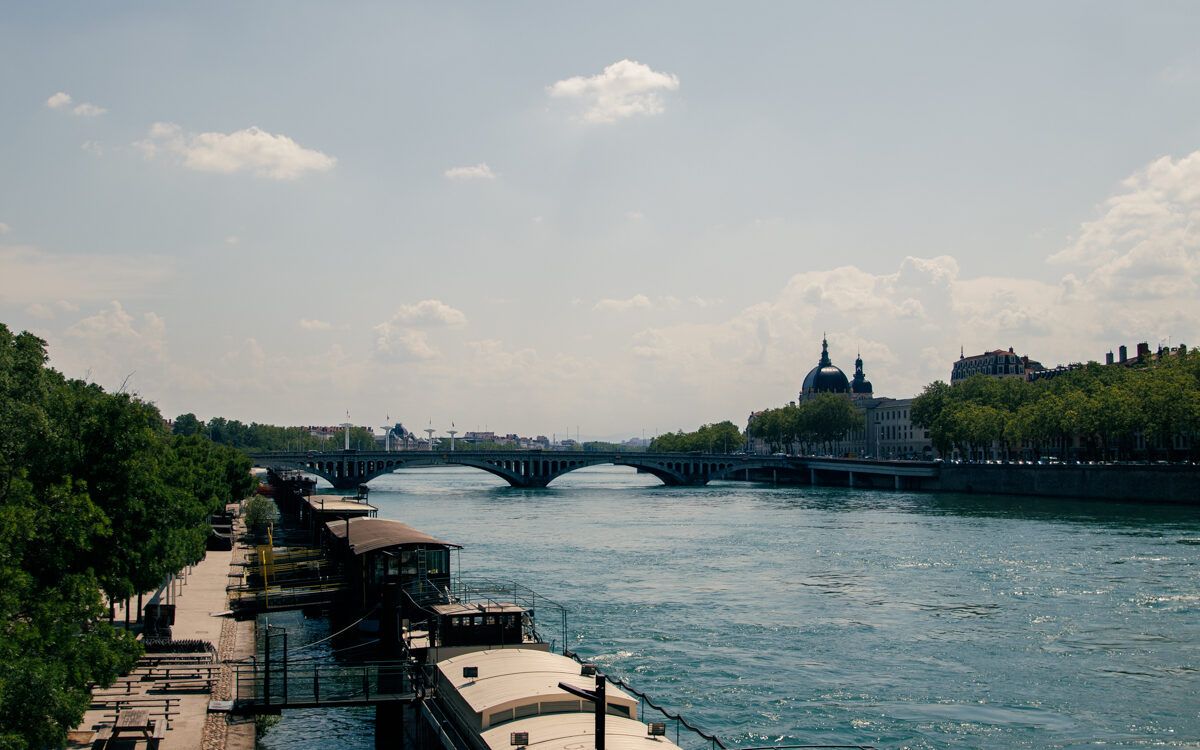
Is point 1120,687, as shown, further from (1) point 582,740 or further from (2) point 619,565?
(2) point 619,565

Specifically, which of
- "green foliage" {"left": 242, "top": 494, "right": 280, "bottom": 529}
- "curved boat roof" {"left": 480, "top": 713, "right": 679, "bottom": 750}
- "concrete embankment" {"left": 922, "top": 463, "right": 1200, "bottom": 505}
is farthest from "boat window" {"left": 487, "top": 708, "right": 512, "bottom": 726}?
"concrete embankment" {"left": 922, "top": 463, "right": 1200, "bottom": 505}

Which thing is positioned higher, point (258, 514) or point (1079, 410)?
point (1079, 410)

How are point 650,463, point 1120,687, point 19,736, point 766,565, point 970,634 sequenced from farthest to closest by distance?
point 650,463
point 766,565
point 970,634
point 1120,687
point 19,736

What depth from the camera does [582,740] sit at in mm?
19438

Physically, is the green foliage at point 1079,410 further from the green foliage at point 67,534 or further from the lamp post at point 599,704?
the lamp post at point 599,704

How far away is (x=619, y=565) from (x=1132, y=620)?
99.5ft

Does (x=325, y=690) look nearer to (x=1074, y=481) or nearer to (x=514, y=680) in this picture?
(x=514, y=680)

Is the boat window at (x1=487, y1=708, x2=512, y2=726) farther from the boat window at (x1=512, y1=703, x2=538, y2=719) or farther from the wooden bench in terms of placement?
the wooden bench

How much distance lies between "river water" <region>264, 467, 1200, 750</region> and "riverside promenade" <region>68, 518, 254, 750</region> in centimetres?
245

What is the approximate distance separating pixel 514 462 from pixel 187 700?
144 metres

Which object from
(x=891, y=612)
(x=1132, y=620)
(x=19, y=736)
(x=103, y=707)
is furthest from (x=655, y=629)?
(x=19, y=736)

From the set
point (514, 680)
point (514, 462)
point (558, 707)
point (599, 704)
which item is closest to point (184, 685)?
point (514, 680)

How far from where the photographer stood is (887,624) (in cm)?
4734

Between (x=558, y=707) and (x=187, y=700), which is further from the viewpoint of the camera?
(x=187, y=700)
